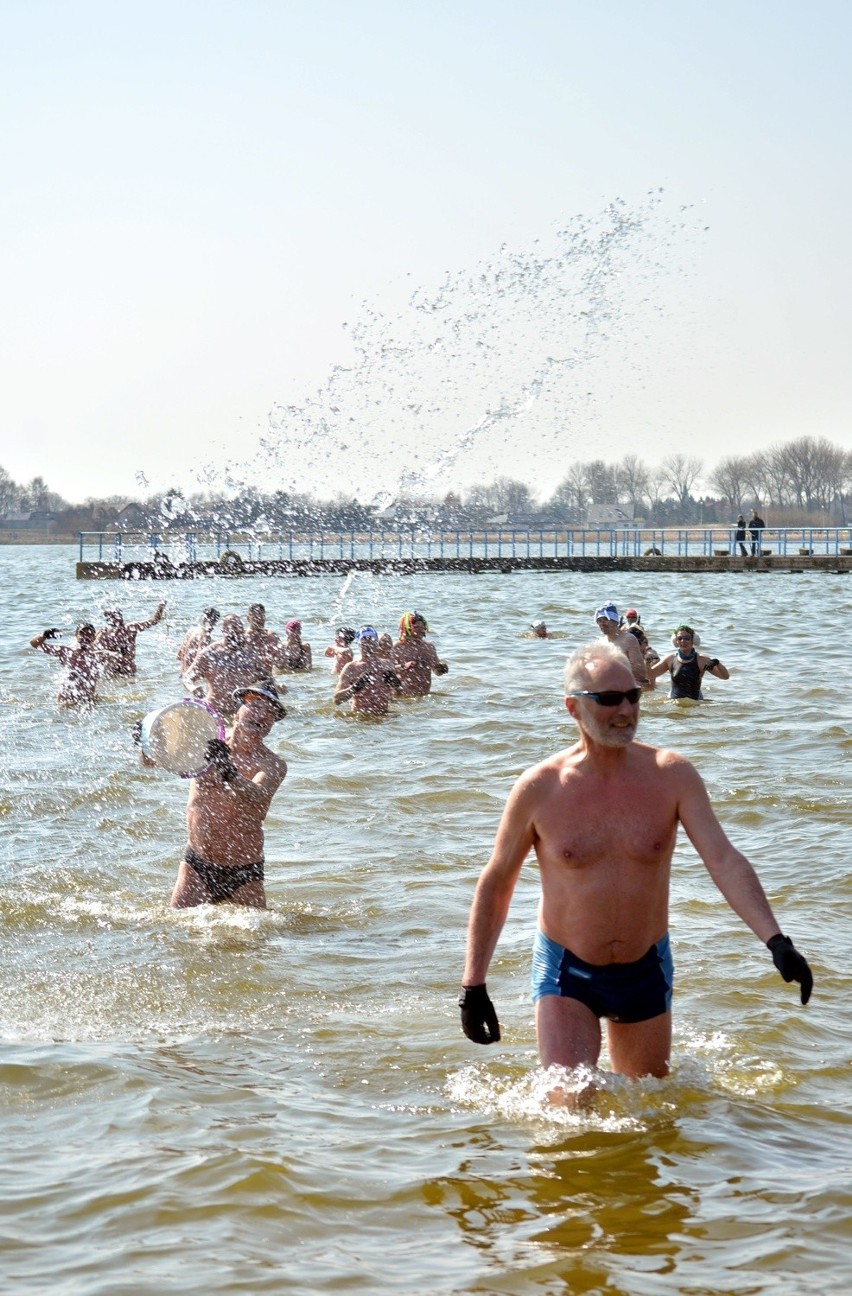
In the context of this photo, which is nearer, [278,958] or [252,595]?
[278,958]

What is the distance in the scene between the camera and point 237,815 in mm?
8102

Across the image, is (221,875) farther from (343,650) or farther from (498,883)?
(343,650)

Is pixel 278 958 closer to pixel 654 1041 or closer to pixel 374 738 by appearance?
pixel 654 1041

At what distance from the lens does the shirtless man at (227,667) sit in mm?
11797

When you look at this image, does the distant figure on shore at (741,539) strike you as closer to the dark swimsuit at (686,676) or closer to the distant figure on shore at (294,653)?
the distant figure on shore at (294,653)

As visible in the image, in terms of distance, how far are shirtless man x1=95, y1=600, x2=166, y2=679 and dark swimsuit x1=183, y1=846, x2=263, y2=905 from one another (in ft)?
38.4

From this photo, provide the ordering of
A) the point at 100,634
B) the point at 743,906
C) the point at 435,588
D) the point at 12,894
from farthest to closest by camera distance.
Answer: the point at 435,588 < the point at 100,634 < the point at 12,894 < the point at 743,906

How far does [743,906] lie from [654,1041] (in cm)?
68

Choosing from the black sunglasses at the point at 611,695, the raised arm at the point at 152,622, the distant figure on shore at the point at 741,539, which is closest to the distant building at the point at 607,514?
the distant figure on shore at the point at 741,539

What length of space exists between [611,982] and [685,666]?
510 inches

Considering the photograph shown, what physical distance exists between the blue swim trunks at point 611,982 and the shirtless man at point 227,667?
5.95 metres

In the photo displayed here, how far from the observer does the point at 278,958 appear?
791 centimetres

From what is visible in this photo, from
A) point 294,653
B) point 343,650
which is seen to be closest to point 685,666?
point 343,650

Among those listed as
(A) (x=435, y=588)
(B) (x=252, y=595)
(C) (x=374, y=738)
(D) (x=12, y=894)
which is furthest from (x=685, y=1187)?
(A) (x=435, y=588)
